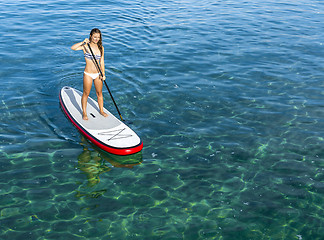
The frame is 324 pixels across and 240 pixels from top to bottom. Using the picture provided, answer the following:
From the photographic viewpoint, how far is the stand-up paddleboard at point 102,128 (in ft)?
33.0

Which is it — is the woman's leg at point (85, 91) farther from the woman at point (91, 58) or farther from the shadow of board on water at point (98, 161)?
the shadow of board on water at point (98, 161)

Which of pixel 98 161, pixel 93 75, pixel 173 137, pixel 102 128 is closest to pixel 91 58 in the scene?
pixel 93 75

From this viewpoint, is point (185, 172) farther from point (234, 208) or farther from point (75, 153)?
point (75, 153)

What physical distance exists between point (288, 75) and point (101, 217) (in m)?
11.0

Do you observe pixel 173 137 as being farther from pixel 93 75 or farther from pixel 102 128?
pixel 93 75

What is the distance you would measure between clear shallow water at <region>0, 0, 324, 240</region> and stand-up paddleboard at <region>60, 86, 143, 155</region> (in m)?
0.32

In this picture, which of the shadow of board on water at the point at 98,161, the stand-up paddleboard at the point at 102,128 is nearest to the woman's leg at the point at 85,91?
the stand-up paddleboard at the point at 102,128

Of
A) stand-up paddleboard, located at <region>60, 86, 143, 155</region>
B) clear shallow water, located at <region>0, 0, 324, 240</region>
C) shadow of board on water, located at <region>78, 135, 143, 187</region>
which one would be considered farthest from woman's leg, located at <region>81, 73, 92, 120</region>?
shadow of board on water, located at <region>78, 135, 143, 187</region>

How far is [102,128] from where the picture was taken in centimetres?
→ 1090

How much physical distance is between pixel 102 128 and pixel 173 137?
7.45ft

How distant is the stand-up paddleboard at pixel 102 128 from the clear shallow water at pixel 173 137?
12.7 inches

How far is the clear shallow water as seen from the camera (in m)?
8.12

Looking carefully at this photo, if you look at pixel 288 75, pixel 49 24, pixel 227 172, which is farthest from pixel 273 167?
pixel 49 24

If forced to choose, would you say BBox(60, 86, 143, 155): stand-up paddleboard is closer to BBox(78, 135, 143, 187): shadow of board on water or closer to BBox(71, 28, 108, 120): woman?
BBox(78, 135, 143, 187): shadow of board on water
